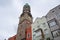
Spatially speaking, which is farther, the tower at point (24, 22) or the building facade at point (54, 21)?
the tower at point (24, 22)

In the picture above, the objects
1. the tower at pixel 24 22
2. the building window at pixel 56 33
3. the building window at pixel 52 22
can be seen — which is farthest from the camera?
the tower at pixel 24 22

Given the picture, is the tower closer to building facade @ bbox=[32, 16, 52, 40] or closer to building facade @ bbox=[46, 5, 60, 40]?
building facade @ bbox=[32, 16, 52, 40]

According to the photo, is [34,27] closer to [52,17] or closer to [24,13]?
[52,17]

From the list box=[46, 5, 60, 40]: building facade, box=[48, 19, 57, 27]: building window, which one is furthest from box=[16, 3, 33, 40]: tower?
box=[46, 5, 60, 40]: building facade

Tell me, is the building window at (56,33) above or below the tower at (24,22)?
below

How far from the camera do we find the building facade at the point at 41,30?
90.8 ft

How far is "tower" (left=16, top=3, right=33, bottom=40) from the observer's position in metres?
36.0

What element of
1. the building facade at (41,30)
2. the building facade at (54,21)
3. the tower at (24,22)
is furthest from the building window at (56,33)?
the tower at (24,22)

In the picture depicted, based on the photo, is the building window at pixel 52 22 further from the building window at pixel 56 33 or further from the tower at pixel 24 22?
the tower at pixel 24 22

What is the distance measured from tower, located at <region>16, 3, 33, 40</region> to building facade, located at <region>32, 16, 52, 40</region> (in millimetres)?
4619

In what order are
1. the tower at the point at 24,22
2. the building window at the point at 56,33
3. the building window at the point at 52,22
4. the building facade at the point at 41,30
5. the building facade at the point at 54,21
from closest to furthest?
the building window at the point at 56,33 → the building facade at the point at 54,21 → the building window at the point at 52,22 → the building facade at the point at 41,30 → the tower at the point at 24,22

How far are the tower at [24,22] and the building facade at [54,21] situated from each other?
32.0 ft

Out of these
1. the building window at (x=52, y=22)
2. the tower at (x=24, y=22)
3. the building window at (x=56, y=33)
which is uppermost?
the tower at (x=24, y=22)

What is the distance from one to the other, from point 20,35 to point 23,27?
299 cm
